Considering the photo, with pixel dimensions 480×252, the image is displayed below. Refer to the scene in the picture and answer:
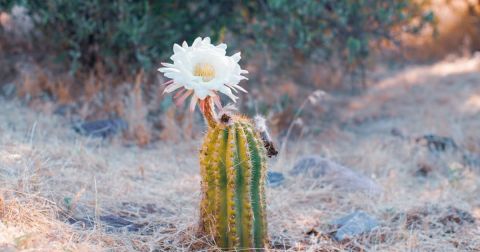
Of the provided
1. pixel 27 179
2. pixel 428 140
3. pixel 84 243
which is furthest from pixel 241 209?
pixel 428 140

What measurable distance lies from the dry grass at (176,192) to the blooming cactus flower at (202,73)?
2.54ft

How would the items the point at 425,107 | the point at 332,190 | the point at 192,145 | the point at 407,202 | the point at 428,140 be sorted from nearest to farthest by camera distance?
the point at 407,202 < the point at 332,190 < the point at 192,145 < the point at 428,140 < the point at 425,107

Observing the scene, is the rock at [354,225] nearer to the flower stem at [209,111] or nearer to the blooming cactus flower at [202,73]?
the flower stem at [209,111]

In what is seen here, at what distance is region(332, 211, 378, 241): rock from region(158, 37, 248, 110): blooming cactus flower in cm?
123

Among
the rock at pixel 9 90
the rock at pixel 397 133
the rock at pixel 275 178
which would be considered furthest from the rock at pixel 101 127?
the rock at pixel 397 133

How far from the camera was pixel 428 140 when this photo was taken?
20.8 feet

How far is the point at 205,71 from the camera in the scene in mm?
3016

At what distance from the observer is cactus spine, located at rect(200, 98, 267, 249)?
314 centimetres

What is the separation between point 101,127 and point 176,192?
172 cm

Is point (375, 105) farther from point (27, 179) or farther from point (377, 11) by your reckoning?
point (27, 179)

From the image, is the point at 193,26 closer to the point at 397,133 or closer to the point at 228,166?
the point at 397,133

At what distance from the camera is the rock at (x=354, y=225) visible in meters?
3.82

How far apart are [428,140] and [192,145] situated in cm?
217

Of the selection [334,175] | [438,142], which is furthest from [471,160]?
[334,175]
